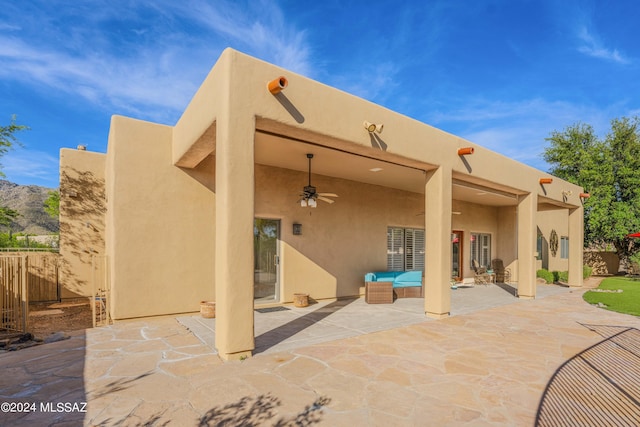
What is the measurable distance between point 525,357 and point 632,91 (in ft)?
75.7

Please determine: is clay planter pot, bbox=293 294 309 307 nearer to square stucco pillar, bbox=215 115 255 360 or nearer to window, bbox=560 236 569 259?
square stucco pillar, bbox=215 115 255 360

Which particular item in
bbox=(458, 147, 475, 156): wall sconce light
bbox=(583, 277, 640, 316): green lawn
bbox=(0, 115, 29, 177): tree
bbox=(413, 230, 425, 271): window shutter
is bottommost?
bbox=(583, 277, 640, 316): green lawn

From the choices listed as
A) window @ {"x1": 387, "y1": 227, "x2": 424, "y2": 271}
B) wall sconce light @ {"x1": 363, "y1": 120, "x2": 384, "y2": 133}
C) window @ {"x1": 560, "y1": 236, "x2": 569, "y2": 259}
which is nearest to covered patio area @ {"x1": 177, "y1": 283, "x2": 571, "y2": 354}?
window @ {"x1": 387, "y1": 227, "x2": 424, "y2": 271}

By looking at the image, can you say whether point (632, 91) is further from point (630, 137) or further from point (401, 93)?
point (401, 93)

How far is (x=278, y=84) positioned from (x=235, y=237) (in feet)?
7.43

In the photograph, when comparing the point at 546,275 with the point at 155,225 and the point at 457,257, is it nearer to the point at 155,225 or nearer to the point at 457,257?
the point at 457,257

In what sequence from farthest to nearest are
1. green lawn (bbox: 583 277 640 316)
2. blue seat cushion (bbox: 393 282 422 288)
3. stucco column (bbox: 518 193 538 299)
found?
stucco column (bbox: 518 193 538 299) → blue seat cushion (bbox: 393 282 422 288) → green lawn (bbox: 583 277 640 316)

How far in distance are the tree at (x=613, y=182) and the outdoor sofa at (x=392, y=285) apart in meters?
13.7

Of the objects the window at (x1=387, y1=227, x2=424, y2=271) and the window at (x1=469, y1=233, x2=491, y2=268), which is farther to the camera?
the window at (x1=469, y1=233, x2=491, y2=268)

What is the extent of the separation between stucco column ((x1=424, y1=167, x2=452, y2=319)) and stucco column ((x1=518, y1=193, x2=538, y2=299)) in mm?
4583

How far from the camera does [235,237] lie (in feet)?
15.1

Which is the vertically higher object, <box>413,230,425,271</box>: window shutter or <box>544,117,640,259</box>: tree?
<box>544,117,640,259</box>: tree

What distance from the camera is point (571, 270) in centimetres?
1400

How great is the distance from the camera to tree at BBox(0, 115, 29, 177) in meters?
11.2
